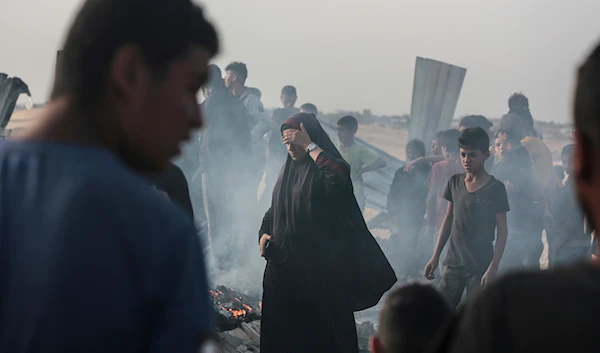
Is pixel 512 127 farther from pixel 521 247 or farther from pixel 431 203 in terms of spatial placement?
pixel 521 247

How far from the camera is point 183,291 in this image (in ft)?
3.24

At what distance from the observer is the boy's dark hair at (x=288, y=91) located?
914 cm

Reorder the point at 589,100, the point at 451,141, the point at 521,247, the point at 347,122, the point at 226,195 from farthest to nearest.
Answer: the point at 226,195 < the point at 347,122 < the point at 451,141 < the point at 521,247 < the point at 589,100

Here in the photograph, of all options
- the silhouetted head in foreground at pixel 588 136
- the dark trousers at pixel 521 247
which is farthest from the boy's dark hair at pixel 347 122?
the silhouetted head in foreground at pixel 588 136

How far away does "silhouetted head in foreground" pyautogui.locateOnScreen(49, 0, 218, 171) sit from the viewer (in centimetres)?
104

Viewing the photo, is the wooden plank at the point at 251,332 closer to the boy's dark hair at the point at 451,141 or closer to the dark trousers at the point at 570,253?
the boy's dark hair at the point at 451,141

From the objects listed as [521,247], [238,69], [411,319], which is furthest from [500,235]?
[238,69]

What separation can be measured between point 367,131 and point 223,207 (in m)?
8.08

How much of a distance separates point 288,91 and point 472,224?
13.4 feet

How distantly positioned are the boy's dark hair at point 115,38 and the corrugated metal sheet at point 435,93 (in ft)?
28.1

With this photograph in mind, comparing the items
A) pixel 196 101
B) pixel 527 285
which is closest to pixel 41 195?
pixel 196 101

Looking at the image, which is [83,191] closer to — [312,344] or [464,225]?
[312,344]

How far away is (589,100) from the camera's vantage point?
2.76 feet

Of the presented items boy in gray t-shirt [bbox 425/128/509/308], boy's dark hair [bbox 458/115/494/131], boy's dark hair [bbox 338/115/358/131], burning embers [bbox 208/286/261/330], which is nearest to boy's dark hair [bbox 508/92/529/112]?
boy's dark hair [bbox 458/115/494/131]
